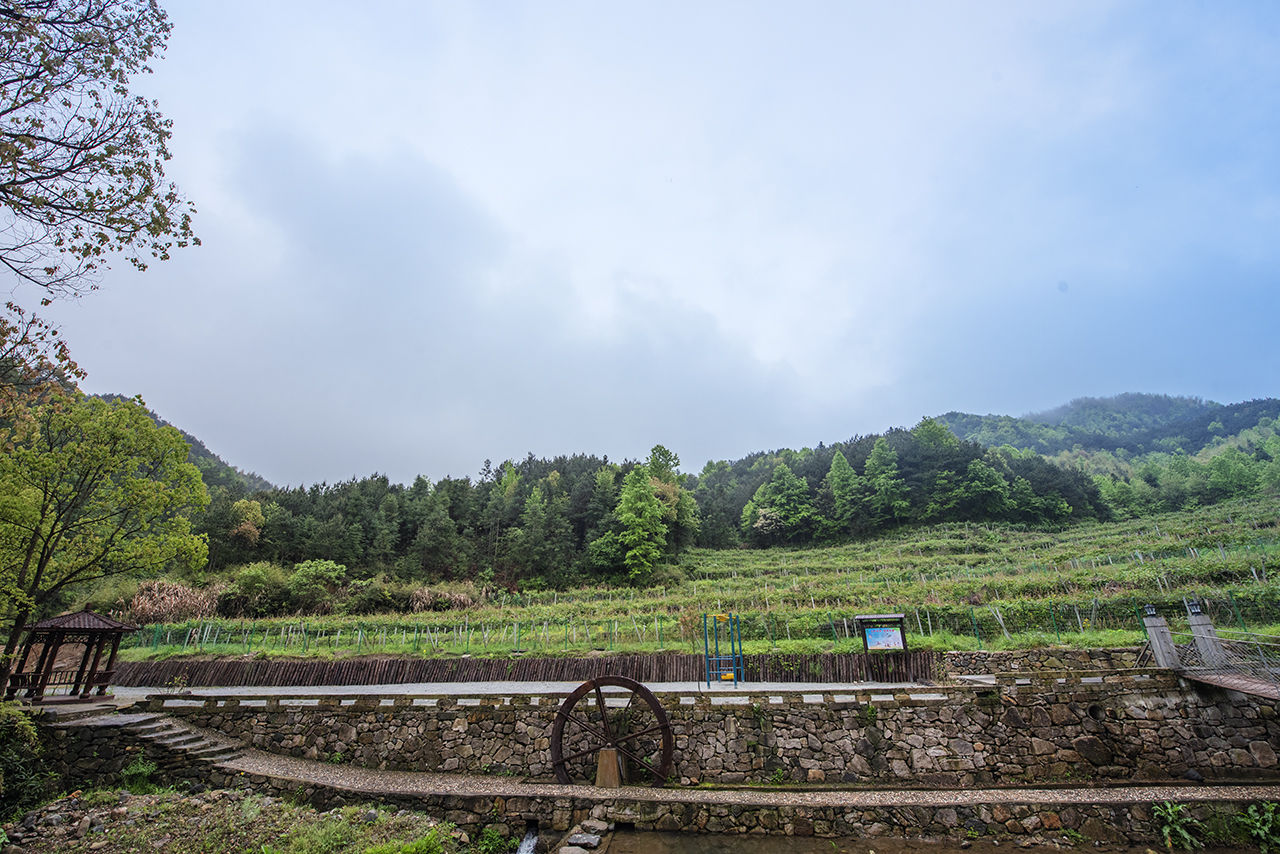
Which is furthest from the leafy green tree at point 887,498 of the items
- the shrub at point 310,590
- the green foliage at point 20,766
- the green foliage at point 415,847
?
the green foliage at point 20,766

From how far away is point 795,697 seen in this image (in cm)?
1054

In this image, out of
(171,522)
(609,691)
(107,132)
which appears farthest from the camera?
(171,522)

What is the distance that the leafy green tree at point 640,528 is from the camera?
42594 millimetres

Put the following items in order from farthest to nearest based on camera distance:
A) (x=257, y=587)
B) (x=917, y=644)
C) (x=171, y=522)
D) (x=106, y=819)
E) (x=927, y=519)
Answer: (x=927, y=519) < (x=257, y=587) < (x=917, y=644) < (x=171, y=522) < (x=106, y=819)

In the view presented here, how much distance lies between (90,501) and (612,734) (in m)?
14.1

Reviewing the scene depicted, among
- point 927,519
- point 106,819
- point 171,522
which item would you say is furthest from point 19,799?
point 927,519

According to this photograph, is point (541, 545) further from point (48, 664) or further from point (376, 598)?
point (48, 664)

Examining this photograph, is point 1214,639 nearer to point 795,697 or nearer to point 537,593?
point 795,697

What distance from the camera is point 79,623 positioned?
13.3 meters

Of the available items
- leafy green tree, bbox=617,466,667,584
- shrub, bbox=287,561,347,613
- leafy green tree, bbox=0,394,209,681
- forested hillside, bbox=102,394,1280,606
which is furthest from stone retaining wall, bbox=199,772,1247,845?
leafy green tree, bbox=617,466,667,584

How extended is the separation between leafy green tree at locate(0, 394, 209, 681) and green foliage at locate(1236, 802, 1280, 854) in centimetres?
2210

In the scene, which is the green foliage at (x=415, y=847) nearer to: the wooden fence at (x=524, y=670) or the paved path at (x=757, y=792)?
the paved path at (x=757, y=792)

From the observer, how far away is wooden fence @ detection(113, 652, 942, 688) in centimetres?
1358

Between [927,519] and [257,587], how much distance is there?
58486 millimetres
